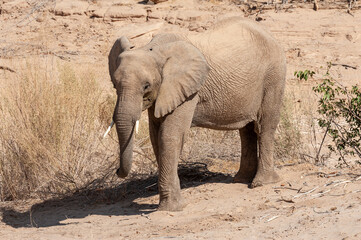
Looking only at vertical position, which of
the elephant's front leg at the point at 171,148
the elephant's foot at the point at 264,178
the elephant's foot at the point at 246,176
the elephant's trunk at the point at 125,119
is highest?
the elephant's trunk at the point at 125,119

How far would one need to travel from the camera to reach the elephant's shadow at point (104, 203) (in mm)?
7285

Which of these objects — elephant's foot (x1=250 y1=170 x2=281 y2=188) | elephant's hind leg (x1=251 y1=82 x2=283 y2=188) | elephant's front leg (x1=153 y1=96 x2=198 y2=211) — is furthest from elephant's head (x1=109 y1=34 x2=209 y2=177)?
elephant's foot (x1=250 y1=170 x2=281 y2=188)

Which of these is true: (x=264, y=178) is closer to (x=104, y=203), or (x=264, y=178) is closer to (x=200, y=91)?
(x=200, y=91)

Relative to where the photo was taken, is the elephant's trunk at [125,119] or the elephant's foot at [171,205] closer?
the elephant's trunk at [125,119]

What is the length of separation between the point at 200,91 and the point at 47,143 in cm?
232

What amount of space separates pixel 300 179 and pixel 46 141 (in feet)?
10.0

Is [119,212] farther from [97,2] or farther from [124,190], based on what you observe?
[97,2]

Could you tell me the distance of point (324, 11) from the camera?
16.3 m

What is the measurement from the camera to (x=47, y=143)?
8352 mm

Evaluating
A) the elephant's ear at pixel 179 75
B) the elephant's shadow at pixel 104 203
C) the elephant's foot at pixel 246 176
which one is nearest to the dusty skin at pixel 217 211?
the elephant's shadow at pixel 104 203

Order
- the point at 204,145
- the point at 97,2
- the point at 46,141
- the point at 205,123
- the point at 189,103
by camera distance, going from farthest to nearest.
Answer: the point at 97,2 → the point at 204,145 → the point at 46,141 → the point at 205,123 → the point at 189,103

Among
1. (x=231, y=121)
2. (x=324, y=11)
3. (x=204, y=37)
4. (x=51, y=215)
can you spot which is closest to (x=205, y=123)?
(x=231, y=121)

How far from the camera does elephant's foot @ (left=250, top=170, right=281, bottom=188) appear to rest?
777 cm

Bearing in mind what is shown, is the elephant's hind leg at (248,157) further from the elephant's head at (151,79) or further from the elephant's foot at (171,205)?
the elephant's head at (151,79)
